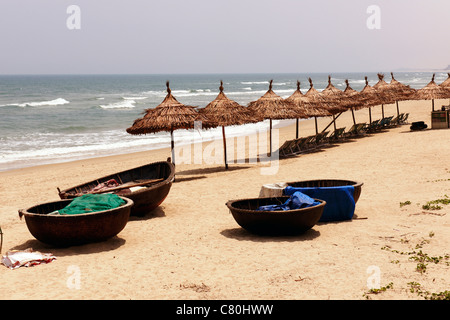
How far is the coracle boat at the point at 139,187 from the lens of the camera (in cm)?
996

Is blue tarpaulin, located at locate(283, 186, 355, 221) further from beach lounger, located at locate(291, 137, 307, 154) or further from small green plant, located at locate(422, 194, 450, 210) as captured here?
beach lounger, located at locate(291, 137, 307, 154)

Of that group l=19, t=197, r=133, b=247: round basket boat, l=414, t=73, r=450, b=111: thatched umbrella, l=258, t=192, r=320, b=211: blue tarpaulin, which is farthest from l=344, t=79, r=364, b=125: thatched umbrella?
l=19, t=197, r=133, b=247: round basket boat

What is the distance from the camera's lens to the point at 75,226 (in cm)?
762

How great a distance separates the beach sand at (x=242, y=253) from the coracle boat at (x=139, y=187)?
14.8 inches

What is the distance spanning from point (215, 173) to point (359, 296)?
10.7 m

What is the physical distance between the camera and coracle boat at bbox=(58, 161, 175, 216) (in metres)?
9.96

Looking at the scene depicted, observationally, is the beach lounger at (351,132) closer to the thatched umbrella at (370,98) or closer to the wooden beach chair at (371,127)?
the wooden beach chair at (371,127)

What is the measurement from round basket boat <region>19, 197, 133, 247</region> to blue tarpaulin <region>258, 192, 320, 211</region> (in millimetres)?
2489

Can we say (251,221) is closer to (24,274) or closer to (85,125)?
(24,274)

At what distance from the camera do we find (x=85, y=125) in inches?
1395

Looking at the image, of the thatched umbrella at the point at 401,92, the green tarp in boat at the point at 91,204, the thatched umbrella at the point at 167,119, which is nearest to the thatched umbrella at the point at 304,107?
the thatched umbrella at the point at 167,119

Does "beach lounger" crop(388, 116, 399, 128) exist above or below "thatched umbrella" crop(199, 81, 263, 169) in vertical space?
below

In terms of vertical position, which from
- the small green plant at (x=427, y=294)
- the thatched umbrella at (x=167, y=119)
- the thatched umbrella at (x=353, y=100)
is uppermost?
the thatched umbrella at (x=353, y=100)

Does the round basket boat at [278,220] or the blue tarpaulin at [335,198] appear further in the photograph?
the blue tarpaulin at [335,198]
